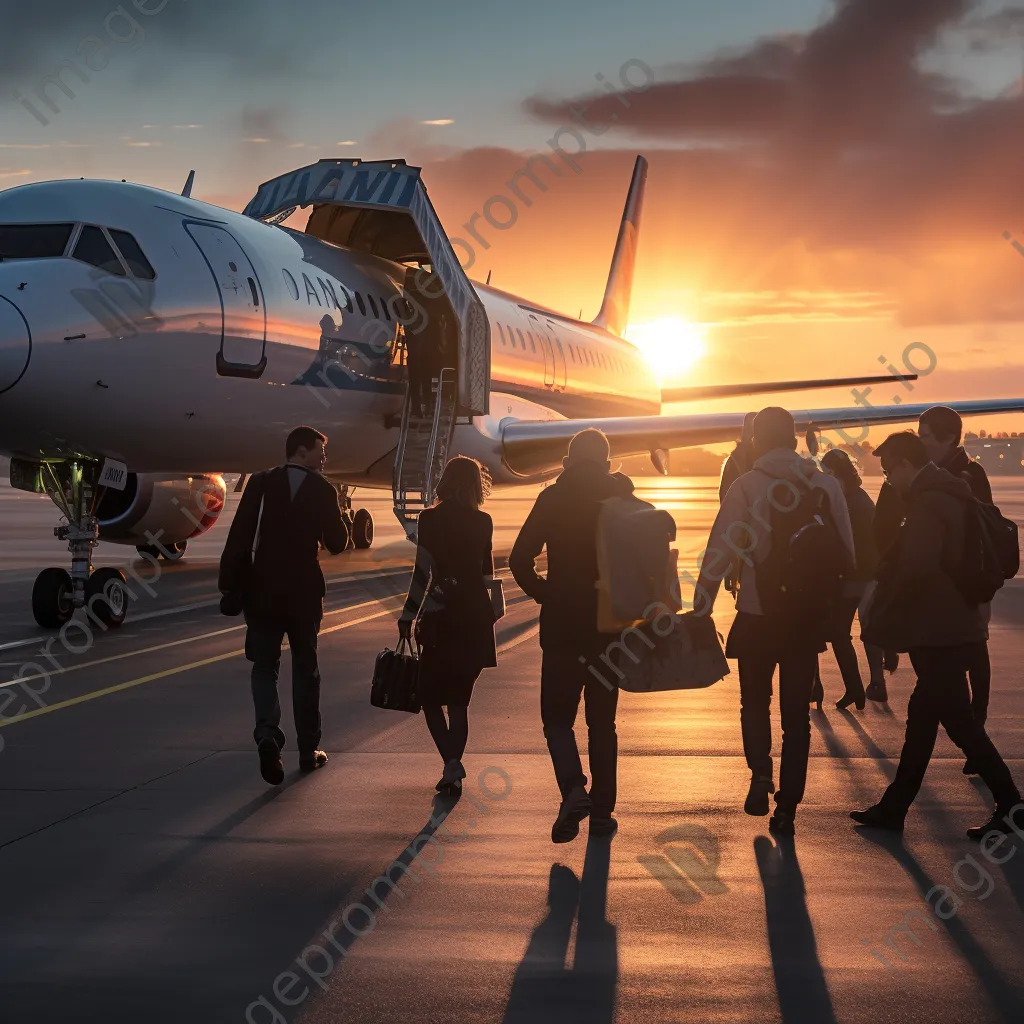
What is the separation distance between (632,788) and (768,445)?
6.15ft

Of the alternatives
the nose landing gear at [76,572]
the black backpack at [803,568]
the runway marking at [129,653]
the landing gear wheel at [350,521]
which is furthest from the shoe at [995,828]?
the landing gear wheel at [350,521]

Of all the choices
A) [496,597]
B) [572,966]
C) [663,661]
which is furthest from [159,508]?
[572,966]

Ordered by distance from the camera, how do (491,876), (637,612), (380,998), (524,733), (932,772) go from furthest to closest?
1. (524,733)
2. (932,772)
3. (637,612)
4. (491,876)
5. (380,998)

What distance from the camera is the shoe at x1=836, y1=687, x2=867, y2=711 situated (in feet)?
31.6

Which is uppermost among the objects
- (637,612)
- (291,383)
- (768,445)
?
(291,383)

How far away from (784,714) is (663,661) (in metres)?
0.69

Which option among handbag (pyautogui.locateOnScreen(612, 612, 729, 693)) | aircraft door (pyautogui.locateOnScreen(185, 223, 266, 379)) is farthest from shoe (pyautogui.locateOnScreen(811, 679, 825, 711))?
aircraft door (pyautogui.locateOnScreen(185, 223, 266, 379))

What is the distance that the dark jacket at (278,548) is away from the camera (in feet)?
25.6

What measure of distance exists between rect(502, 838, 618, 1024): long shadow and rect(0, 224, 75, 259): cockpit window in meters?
9.36

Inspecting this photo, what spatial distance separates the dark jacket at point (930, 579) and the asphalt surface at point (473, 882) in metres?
0.88

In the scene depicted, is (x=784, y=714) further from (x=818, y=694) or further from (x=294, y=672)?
(x=818, y=694)

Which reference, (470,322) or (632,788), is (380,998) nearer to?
(632,788)

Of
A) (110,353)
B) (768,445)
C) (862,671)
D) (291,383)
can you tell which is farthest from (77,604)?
(768,445)

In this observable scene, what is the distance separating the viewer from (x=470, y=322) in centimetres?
1923
